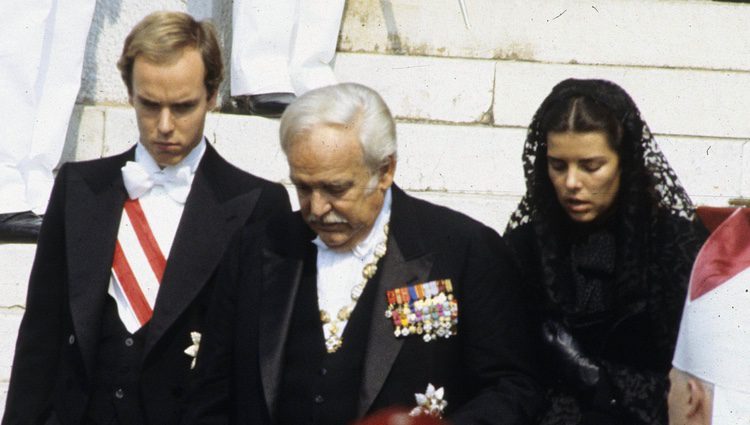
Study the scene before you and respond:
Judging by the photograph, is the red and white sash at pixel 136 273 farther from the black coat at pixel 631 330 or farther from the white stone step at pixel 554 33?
the white stone step at pixel 554 33

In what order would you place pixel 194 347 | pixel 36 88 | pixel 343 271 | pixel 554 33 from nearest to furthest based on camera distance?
pixel 343 271 < pixel 194 347 < pixel 36 88 < pixel 554 33

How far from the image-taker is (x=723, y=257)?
10.2ft

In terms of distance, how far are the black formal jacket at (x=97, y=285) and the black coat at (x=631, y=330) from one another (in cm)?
87

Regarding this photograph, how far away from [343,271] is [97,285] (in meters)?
0.72

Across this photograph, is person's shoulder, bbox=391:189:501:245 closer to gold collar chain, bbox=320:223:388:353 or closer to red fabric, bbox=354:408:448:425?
gold collar chain, bbox=320:223:388:353

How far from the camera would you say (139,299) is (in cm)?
425

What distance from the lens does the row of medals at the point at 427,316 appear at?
3.82 meters

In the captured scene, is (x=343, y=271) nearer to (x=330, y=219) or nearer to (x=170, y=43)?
(x=330, y=219)

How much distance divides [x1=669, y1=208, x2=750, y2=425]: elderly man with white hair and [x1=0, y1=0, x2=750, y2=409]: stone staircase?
10.3 feet

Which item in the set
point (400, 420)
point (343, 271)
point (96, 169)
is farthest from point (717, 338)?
point (96, 169)

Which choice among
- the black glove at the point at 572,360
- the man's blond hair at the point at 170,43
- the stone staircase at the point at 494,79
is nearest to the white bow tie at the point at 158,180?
the man's blond hair at the point at 170,43

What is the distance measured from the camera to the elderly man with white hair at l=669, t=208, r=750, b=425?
299cm

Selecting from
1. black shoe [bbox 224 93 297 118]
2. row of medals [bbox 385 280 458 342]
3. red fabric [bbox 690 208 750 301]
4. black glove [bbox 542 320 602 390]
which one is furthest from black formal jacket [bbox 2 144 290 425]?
black shoe [bbox 224 93 297 118]

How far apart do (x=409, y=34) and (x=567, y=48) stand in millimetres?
707
